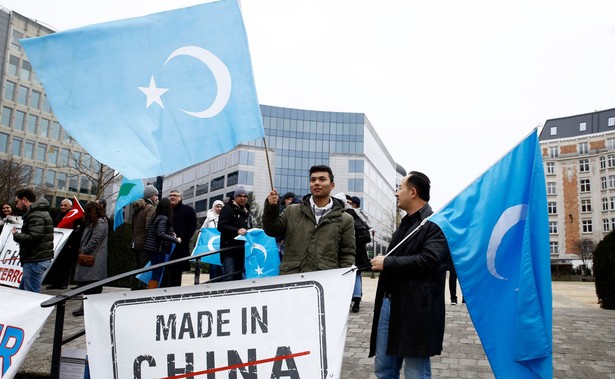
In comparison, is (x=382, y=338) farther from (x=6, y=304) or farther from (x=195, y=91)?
(x=6, y=304)

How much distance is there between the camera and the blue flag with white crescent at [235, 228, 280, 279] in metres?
6.39

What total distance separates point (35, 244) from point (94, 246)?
83cm

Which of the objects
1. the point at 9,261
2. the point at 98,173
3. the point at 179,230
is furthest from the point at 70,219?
the point at 98,173

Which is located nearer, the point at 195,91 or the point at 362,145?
the point at 195,91

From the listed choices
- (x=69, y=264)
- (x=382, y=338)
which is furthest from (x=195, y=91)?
(x=69, y=264)

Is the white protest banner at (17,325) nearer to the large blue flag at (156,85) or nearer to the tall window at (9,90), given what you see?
the large blue flag at (156,85)

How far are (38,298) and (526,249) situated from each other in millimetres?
3498

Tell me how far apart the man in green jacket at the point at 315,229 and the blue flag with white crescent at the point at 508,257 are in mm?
902

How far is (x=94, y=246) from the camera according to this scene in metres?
7.12

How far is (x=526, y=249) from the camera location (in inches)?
119

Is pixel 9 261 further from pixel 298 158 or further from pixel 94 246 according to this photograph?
pixel 298 158

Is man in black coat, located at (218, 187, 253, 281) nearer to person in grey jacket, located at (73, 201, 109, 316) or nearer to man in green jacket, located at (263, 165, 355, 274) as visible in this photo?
person in grey jacket, located at (73, 201, 109, 316)

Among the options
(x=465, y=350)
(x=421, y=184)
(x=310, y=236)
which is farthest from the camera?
(x=465, y=350)

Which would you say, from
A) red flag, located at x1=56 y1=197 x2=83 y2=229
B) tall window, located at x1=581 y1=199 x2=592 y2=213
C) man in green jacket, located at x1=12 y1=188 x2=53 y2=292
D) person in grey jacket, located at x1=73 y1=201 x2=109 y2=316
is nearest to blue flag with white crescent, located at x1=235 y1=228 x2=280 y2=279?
person in grey jacket, located at x1=73 y1=201 x2=109 y2=316
